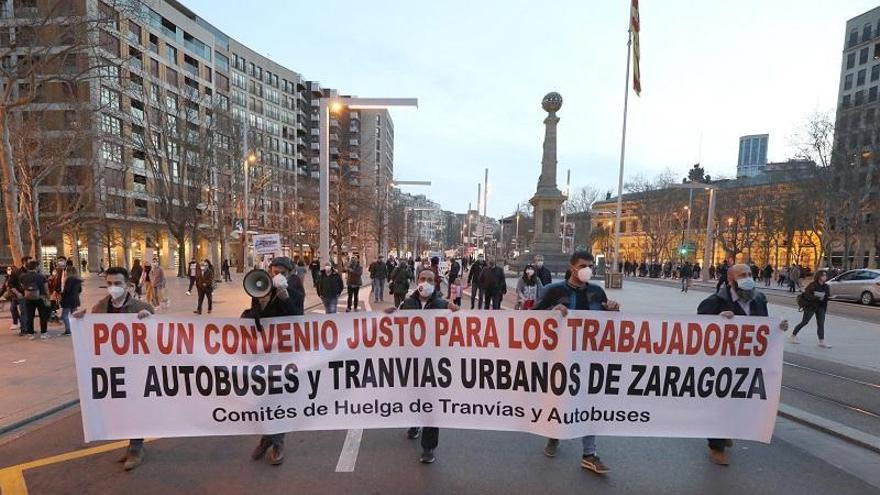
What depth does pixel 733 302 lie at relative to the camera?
4.29 metres

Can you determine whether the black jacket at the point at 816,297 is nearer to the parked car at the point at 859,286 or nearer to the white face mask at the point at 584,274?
the white face mask at the point at 584,274

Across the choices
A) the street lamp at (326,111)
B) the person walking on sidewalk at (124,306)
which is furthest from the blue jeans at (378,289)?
the person walking on sidewalk at (124,306)

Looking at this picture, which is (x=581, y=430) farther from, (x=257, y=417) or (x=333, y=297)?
(x=333, y=297)

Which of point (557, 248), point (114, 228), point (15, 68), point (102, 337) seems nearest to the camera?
point (102, 337)

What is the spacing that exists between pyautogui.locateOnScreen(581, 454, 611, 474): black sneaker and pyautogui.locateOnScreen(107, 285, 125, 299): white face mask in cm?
466

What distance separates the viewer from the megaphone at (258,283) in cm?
372

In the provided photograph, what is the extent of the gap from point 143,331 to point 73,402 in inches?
112

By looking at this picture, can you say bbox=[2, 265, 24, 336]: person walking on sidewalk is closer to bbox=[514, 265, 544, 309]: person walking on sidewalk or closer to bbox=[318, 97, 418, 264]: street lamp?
bbox=[318, 97, 418, 264]: street lamp

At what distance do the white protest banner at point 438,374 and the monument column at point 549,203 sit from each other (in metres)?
26.1

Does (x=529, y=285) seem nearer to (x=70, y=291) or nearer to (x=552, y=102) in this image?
(x=70, y=291)

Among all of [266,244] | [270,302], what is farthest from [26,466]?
[266,244]

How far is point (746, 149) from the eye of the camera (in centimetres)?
19288

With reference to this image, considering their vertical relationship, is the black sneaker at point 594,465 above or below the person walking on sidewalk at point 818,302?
below

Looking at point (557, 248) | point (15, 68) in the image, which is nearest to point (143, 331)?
point (15, 68)
